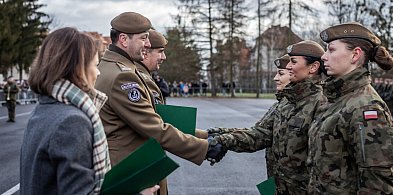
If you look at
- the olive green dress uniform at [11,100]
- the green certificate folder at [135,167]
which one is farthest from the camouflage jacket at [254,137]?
the olive green dress uniform at [11,100]

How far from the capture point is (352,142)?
290cm

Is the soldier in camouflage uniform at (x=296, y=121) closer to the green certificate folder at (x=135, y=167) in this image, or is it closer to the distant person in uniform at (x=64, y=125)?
the green certificate folder at (x=135, y=167)

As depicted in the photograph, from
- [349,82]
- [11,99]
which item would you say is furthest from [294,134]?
[11,99]

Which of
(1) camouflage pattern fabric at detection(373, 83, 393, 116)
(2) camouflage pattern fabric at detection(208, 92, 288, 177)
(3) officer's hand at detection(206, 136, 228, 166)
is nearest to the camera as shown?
(3) officer's hand at detection(206, 136, 228, 166)

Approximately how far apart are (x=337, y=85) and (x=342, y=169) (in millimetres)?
487

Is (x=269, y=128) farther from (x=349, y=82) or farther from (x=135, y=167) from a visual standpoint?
(x=135, y=167)

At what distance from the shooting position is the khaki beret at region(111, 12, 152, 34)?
362cm

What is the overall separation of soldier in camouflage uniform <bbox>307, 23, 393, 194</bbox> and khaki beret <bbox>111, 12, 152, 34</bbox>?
1215mm

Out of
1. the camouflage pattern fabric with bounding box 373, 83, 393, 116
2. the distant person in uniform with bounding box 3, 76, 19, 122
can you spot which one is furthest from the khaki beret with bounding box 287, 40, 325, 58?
→ the distant person in uniform with bounding box 3, 76, 19, 122

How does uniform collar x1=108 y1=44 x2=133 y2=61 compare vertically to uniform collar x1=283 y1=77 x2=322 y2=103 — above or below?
above

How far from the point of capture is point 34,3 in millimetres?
52562

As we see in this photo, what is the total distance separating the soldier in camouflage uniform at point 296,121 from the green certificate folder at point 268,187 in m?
0.10

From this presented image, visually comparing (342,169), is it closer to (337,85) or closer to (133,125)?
(337,85)

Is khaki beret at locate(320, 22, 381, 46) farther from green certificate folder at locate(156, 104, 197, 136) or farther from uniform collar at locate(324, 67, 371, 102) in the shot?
green certificate folder at locate(156, 104, 197, 136)
